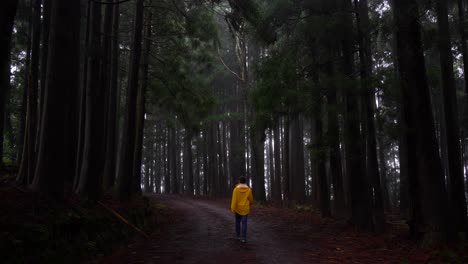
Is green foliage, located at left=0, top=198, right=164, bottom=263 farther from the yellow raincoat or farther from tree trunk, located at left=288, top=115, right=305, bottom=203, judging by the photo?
tree trunk, located at left=288, top=115, right=305, bottom=203

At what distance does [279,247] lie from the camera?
940 cm

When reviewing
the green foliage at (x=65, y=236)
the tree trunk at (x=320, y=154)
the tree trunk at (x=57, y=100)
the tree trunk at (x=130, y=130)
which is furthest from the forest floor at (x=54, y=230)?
the tree trunk at (x=320, y=154)

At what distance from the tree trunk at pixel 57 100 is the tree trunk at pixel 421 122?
7.75 meters

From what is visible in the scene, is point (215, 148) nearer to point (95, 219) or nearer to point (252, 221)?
point (252, 221)

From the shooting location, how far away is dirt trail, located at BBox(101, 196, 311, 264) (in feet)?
26.0

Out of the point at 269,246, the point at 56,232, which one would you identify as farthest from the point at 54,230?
the point at 269,246

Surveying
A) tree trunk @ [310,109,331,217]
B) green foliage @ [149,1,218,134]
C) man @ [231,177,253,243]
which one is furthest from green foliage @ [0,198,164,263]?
green foliage @ [149,1,218,134]

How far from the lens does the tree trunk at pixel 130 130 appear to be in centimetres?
1480

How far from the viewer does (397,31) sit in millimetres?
10453

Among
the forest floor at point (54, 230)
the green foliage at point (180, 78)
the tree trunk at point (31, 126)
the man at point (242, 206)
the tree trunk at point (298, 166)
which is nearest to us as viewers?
the forest floor at point (54, 230)

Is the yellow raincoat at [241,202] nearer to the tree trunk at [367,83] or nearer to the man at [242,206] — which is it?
the man at [242,206]

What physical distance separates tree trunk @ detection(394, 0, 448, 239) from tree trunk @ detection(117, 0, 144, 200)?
9.21 meters

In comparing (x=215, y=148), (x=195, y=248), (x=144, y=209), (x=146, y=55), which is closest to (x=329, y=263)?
(x=195, y=248)

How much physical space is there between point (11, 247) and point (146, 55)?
42.3ft
